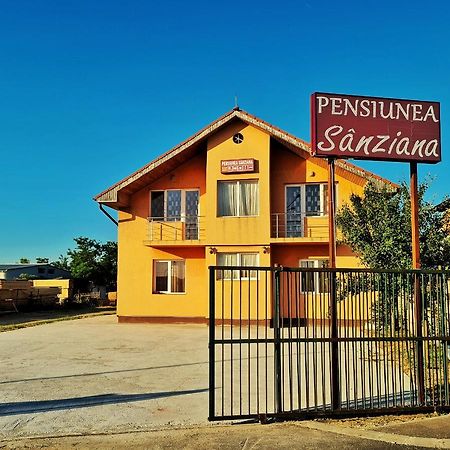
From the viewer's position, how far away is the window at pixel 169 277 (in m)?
20.2

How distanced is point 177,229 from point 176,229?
0.04 m

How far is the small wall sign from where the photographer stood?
18859 millimetres

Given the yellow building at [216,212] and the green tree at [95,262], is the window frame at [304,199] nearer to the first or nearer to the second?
the yellow building at [216,212]

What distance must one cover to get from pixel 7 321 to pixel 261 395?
61.7 ft

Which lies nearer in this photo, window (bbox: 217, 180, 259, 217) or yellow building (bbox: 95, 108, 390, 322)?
yellow building (bbox: 95, 108, 390, 322)

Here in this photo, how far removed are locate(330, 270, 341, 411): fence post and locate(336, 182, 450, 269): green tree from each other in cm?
495

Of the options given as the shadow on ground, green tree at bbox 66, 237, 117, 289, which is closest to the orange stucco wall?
the shadow on ground

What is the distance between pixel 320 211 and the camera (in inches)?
741

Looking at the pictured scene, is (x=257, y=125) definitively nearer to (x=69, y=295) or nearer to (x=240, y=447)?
(x=240, y=447)

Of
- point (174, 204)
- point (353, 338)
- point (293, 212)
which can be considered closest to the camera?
point (353, 338)

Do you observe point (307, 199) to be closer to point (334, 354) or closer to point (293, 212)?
point (293, 212)

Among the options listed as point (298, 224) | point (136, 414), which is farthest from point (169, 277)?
point (136, 414)

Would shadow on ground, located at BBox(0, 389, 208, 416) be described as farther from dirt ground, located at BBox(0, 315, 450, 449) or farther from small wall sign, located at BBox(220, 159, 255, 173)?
small wall sign, located at BBox(220, 159, 255, 173)

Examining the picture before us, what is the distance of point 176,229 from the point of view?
65.6 feet
